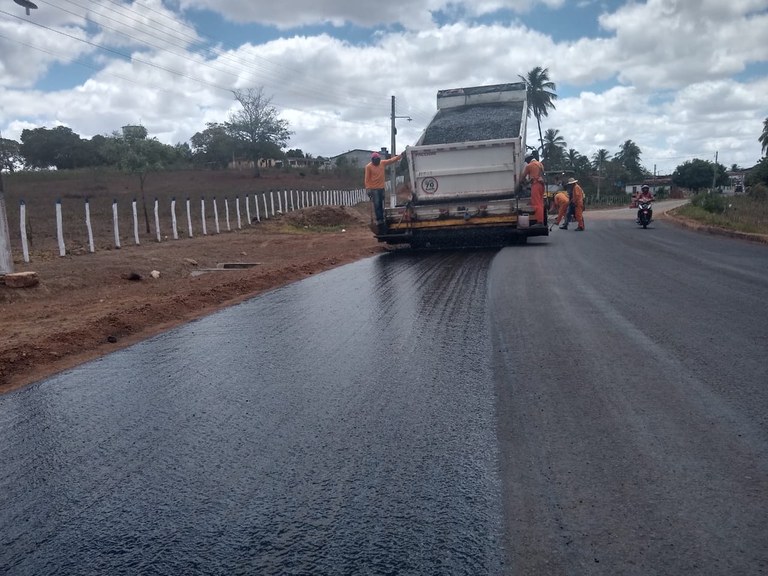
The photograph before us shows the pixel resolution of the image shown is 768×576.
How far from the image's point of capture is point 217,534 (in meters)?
3.07

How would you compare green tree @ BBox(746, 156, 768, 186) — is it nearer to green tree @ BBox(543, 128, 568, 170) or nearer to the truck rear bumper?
green tree @ BBox(543, 128, 568, 170)

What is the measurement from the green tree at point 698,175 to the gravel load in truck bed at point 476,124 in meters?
88.7

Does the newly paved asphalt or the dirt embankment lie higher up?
the dirt embankment

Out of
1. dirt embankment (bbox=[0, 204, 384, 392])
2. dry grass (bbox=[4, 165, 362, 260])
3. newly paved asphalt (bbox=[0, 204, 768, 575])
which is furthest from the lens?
dry grass (bbox=[4, 165, 362, 260])

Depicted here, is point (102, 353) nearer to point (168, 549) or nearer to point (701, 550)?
point (168, 549)

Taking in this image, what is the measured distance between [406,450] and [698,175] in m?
106

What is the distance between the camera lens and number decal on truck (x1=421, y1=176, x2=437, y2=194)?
52.3 feet

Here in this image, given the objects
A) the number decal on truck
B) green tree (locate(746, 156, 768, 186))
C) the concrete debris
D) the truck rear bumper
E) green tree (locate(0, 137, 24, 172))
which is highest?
green tree (locate(0, 137, 24, 172))

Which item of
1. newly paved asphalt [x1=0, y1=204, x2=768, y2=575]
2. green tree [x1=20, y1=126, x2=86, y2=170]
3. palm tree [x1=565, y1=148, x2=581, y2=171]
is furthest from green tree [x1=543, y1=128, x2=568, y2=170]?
newly paved asphalt [x1=0, y1=204, x2=768, y2=575]

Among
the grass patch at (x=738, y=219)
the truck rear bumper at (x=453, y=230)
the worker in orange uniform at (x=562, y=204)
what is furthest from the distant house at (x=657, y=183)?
the truck rear bumper at (x=453, y=230)

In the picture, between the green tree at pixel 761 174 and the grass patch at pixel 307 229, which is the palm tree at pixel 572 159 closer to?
the green tree at pixel 761 174

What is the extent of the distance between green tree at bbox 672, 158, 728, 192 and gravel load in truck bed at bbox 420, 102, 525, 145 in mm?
88734

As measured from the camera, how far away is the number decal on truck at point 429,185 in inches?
627

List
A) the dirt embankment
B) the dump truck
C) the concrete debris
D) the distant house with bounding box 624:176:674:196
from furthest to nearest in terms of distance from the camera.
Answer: the distant house with bounding box 624:176:674:196 < the dump truck < the concrete debris < the dirt embankment
